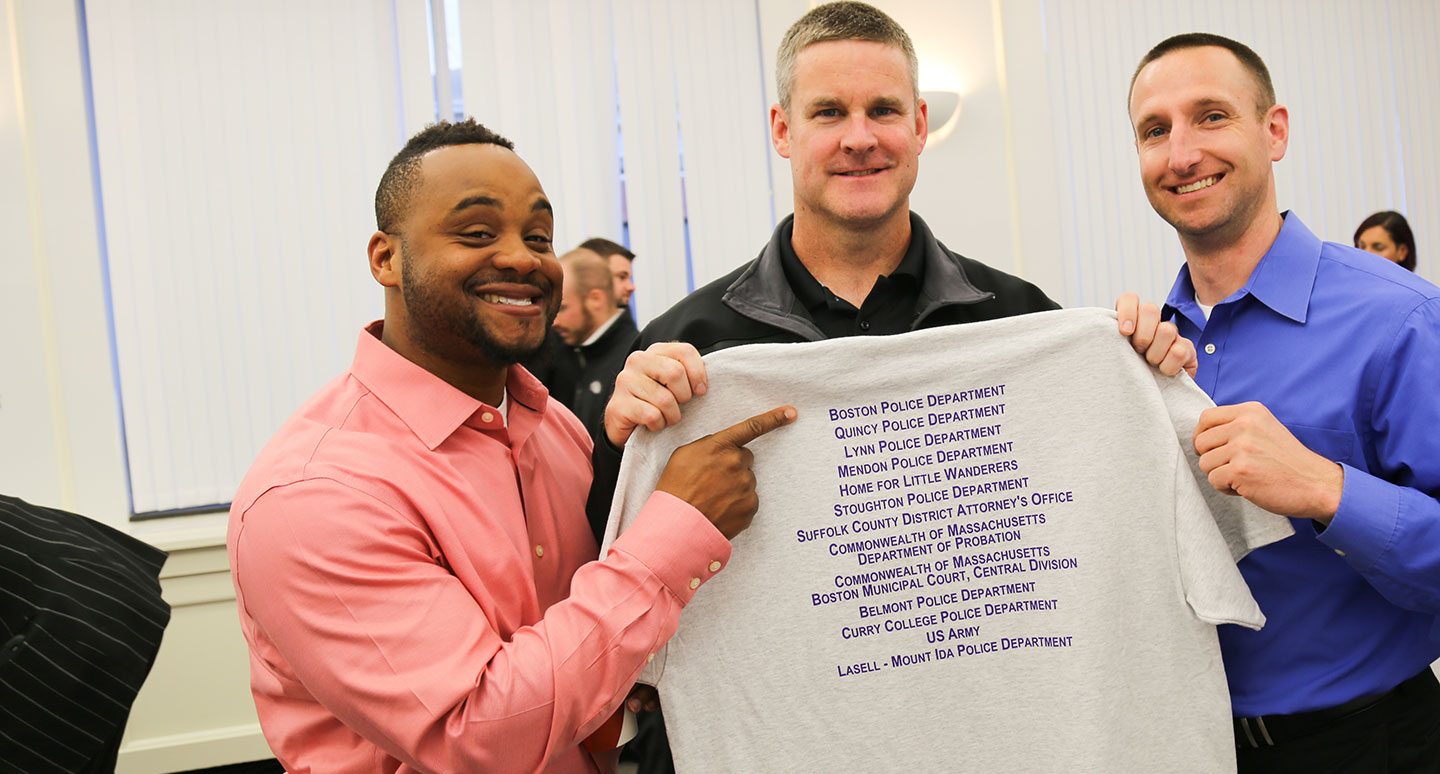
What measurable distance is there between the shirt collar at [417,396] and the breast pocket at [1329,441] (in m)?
1.23

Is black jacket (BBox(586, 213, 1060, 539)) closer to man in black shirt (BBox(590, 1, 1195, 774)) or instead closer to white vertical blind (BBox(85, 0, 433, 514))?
man in black shirt (BBox(590, 1, 1195, 774))

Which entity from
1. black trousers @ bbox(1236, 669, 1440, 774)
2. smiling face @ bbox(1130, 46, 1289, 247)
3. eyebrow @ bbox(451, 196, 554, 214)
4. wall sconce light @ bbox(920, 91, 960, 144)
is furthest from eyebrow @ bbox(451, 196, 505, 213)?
wall sconce light @ bbox(920, 91, 960, 144)

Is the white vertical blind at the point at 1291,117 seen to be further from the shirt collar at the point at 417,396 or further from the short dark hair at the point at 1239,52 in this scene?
the shirt collar at the point at 417,396

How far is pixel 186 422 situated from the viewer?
156 inches

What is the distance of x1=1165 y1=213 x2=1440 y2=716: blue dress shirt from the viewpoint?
4.34 feet

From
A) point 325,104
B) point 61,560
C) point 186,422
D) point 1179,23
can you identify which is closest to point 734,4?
point 325,104

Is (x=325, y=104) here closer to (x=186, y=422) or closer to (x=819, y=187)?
(x=186, y=422)

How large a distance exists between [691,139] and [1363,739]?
144 inches

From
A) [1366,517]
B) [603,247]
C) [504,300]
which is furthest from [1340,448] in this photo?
[603,247]

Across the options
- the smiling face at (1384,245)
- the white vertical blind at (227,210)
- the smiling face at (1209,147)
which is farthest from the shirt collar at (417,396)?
the smiling face at (1384,245)

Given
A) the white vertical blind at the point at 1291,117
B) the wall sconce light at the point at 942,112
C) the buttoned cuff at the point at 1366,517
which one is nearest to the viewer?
the buttoned cuff at the point at 1366,517

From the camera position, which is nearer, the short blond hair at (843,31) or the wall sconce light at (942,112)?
the short blond hair at (843,31)

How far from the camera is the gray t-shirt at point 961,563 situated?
1349mm

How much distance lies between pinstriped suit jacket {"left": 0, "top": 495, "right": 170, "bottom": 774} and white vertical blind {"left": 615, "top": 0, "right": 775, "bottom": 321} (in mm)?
2801
